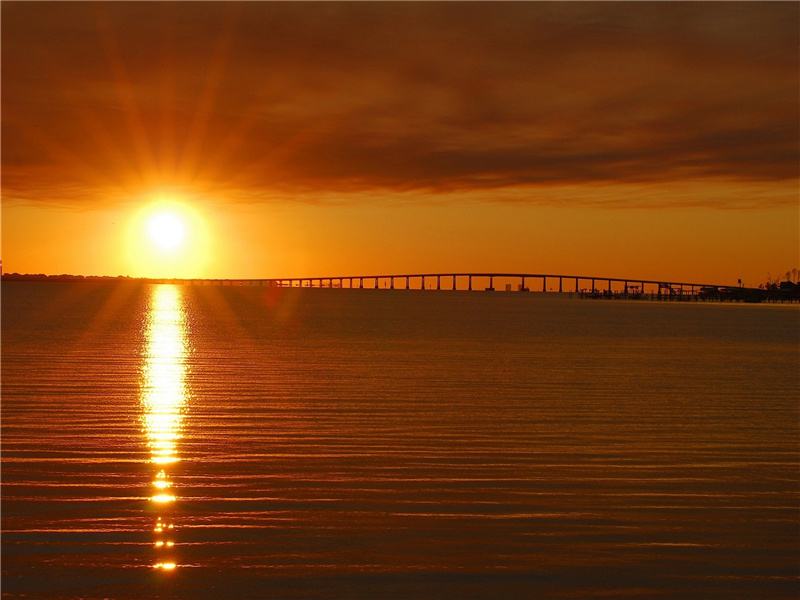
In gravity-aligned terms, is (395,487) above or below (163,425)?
below

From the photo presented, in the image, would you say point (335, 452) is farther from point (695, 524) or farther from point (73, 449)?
point (695, 524)

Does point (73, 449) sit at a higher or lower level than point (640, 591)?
higher

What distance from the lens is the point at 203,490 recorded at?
1192 cm

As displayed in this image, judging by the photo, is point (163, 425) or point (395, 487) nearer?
point (395, 487)

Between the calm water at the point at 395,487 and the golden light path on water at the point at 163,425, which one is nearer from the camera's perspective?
the calm water at the point at 395,487

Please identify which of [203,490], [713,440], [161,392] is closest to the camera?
[203,490]

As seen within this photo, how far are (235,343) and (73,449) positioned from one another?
30.0m

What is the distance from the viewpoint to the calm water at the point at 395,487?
28.6 ft

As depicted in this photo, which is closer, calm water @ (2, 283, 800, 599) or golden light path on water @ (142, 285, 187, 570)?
calm water @ (2, 283, 800, 599)

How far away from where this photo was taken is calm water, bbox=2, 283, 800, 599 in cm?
872

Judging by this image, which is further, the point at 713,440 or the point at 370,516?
the point at 713,440

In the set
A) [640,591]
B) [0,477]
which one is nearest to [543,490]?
[640,591]

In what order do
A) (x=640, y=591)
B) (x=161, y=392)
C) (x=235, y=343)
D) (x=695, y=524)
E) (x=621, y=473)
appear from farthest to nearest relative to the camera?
(x=235, y=343), (x=161, y=392), (x=621, y=473), (x=695, y=524), (x=640, y=591)

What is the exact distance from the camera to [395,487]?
1216cm
